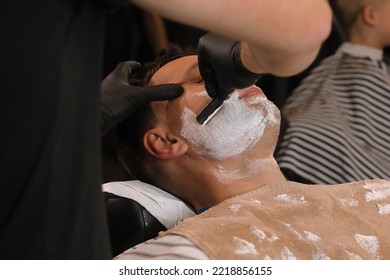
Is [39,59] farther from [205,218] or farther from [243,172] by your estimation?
[243,172]

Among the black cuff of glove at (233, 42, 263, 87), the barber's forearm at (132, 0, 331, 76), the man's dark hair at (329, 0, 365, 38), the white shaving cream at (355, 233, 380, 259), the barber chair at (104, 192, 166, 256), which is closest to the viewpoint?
the barber's forearm at (132, 0, 331, 76)

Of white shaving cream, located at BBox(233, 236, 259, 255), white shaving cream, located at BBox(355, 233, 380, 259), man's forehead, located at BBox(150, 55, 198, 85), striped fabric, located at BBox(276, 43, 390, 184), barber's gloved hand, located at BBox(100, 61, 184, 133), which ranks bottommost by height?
striped fabric, located at BBox(276, 43, 390, 184)

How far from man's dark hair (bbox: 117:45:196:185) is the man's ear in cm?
2

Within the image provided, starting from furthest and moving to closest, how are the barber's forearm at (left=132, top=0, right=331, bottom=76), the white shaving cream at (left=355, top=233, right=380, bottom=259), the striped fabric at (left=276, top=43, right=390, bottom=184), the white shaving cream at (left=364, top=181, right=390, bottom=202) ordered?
the striped fabric at (left=276, top=43, right=390, bottom=184)
the white shaving cream at (left=364, top=181, right=390, bottom=202)
the white shaving cream at (left=355, top=233, right=380, bottom=259)
the barber's forearm at (left=132, top=0, right=331, bottom=76)

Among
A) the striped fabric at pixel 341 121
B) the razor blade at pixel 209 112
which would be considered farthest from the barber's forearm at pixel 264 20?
the striped fabric at pixel 341 121

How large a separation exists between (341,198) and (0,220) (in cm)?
105

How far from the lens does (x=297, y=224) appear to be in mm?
1728

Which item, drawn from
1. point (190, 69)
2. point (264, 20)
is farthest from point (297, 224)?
point (264, 20)

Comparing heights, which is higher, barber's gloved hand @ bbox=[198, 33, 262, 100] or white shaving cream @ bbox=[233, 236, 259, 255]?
barber's gloved hand @ bbox=[198, 33, 262, 100]

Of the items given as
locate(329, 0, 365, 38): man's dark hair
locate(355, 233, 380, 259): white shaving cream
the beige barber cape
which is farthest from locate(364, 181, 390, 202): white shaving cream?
locate(329, 0, 365, 38): man's dark hair

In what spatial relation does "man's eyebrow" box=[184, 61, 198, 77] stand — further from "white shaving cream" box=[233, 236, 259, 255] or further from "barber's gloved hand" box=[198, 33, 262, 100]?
"white shaving cream" box=[233, 236, 259, 255]

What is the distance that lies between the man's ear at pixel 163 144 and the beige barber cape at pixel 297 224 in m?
0.22

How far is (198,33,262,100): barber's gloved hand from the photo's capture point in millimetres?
1448
